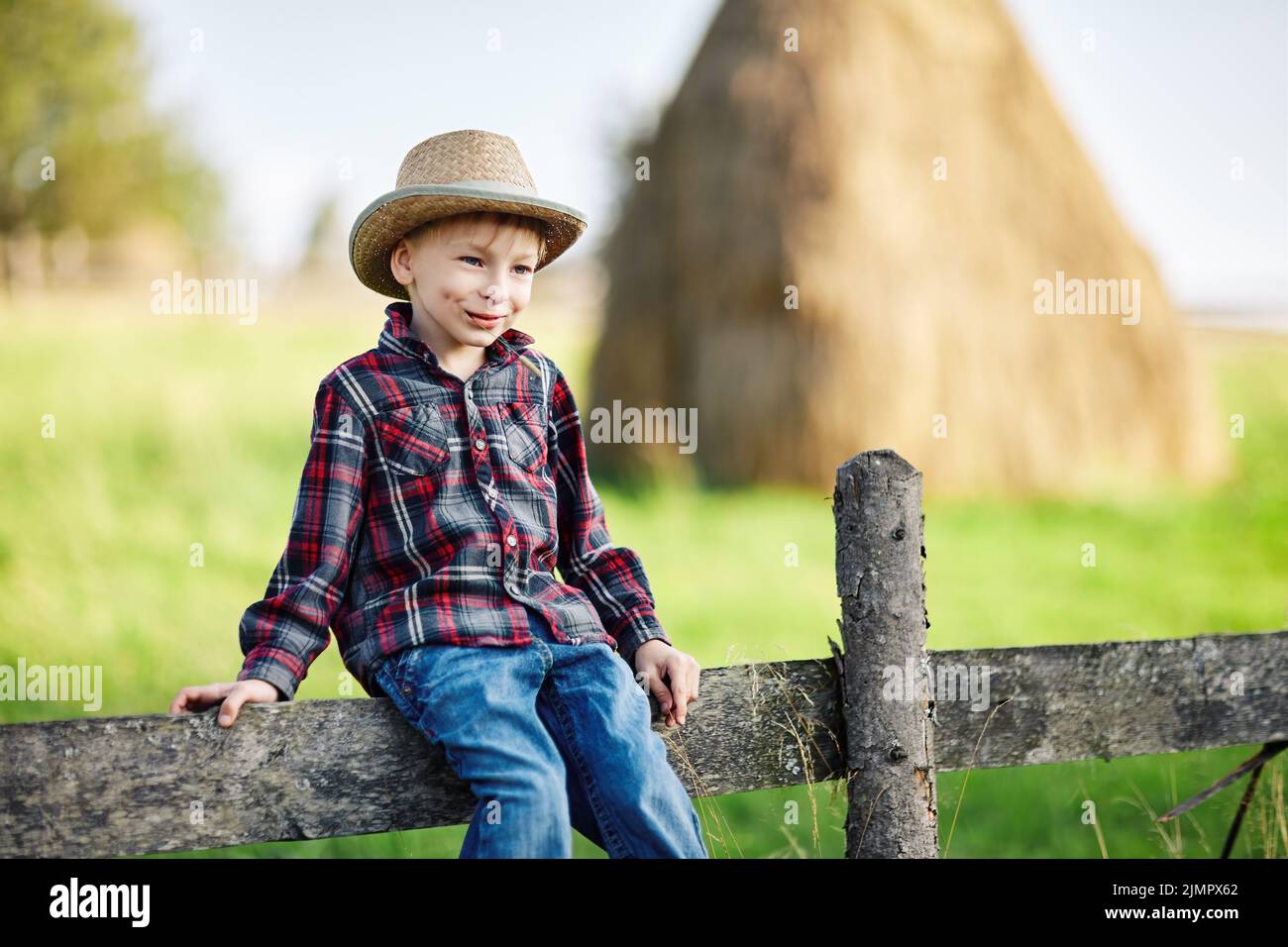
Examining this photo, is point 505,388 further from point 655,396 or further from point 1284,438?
point 1284,438

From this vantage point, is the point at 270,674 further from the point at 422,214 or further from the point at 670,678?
the point at 422,214

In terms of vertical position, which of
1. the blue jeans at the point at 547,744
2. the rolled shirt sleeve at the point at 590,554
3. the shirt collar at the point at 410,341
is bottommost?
the blue jeans at the point at 547,744

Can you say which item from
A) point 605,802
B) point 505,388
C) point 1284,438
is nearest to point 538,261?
point 505,388

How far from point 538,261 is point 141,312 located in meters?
13.7

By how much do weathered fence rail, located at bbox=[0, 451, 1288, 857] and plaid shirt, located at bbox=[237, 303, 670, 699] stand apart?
0.49 feet

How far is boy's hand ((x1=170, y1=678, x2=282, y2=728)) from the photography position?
6.29ft

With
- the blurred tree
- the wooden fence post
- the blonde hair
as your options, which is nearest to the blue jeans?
the wooden fence post

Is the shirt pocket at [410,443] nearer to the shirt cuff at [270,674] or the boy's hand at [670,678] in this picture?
the shirt cuff at [270,674]

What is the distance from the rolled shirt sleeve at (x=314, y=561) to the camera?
197 cm

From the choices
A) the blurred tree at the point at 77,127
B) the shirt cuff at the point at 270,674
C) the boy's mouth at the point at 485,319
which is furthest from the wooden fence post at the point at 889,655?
the blurred tree at the point at 77,127

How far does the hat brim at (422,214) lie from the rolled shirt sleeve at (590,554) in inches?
12.4

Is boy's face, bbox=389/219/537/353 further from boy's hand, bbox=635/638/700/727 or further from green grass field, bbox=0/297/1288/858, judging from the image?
green grass field, bbox=0/297/1288/858

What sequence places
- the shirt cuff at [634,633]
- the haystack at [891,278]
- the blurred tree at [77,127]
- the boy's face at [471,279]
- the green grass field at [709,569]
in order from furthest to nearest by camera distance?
1. the blurred tree at [77,127]
2. the haystack at [891,278]
3. the green grass field at [709,569]
4. the shirt cuff at [634,633]
5. the boy's face at [471,279]

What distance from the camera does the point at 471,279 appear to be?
209cm
